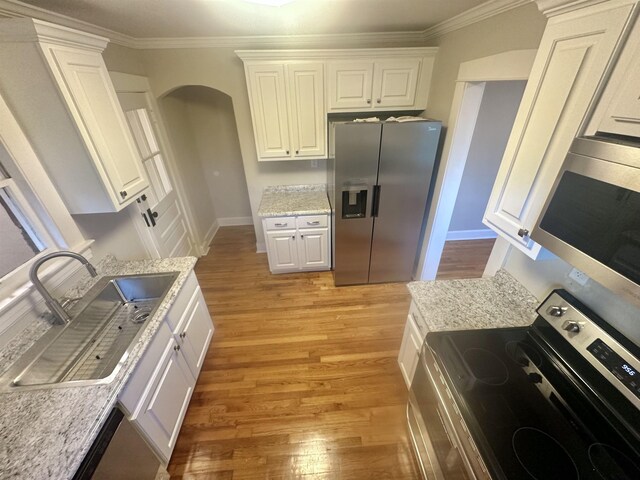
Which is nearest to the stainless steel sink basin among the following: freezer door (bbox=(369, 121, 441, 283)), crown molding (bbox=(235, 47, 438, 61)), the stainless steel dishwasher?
the stainless steel dishwasher

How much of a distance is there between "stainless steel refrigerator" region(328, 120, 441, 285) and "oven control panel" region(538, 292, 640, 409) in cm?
138

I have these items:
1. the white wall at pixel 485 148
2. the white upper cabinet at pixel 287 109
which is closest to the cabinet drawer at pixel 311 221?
the white upper cabinet at pixel 287 109

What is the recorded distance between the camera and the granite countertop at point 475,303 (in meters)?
1.29

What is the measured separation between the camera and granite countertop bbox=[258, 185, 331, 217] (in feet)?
8.50

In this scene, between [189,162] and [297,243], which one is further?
[189,162]

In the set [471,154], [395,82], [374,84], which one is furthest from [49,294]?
[471,154]

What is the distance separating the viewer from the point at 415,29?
2.26m

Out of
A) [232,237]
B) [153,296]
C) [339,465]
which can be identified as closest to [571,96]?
[339,465]

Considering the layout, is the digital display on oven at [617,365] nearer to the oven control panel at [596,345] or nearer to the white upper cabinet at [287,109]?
the oven control panel at [596,345]

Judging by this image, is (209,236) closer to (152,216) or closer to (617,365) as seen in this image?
(152,216)

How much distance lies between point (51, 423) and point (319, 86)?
2.68m

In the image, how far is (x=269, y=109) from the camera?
7.79 ft

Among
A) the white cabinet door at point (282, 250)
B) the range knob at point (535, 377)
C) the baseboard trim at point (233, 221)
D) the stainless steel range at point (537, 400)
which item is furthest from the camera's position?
the baseboard trim at point (233, 221)

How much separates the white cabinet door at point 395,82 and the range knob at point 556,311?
206 cm
